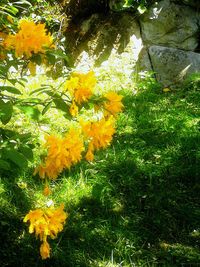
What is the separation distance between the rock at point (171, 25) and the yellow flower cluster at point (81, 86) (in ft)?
15.6

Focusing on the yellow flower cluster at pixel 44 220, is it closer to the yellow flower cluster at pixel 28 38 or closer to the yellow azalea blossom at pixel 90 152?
the yellow azalea blossom at pixel 90 152

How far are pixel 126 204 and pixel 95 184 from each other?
32cm

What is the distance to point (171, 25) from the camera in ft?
19.8

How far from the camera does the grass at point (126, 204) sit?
102 inches

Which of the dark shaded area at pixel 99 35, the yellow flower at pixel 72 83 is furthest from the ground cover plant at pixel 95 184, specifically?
the dark shaded area at pixel 99 35

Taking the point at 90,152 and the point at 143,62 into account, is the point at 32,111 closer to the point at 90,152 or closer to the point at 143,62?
the point at 90,152

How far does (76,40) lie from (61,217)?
5055 millimetres

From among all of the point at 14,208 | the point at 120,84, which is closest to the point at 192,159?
the point at 14,208

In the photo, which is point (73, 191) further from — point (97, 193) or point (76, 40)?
point (76, 40)

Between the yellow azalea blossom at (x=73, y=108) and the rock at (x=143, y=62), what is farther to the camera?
the rock at (x=143, y=62)

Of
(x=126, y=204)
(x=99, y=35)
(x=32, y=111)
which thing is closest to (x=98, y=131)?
(x=32, y=111)

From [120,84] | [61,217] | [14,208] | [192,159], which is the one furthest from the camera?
[120,84]

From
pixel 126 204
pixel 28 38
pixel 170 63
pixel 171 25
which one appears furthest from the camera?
pixel 171 25

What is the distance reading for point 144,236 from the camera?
9.14 feet
